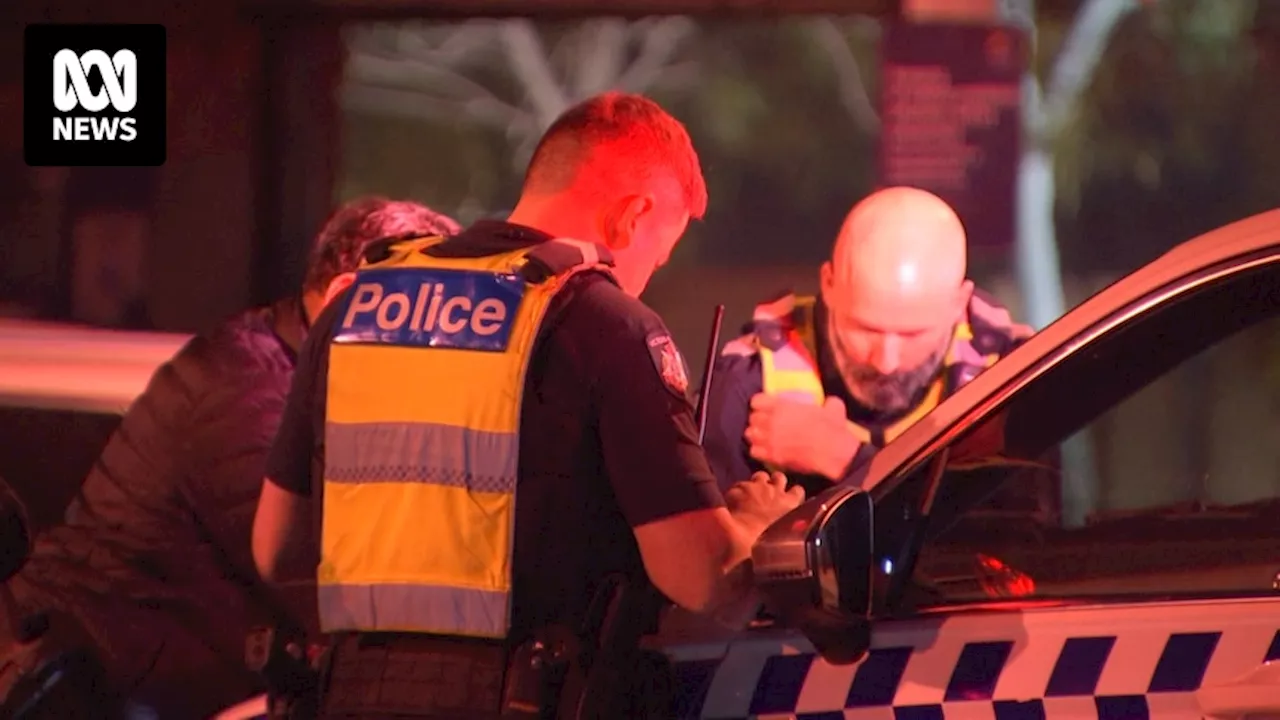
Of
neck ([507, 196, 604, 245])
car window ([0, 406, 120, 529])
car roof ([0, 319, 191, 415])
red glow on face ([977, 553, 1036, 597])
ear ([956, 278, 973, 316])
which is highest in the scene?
neck ([507, 196, 604, 245])

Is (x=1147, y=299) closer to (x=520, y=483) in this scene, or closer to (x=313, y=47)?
(x=520, y=483)

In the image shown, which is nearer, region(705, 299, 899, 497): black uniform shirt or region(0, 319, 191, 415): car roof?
region(705, 299, 899, 497): black uniform shirt

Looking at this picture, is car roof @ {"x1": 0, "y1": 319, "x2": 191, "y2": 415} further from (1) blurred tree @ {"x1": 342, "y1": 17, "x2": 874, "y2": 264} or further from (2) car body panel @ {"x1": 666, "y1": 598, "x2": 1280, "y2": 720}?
(2) car body panel @ {"x1": 666, "y1": 598, "x2": 1280, "y2": 720}

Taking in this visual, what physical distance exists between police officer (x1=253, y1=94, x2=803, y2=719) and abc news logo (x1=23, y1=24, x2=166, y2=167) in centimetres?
287

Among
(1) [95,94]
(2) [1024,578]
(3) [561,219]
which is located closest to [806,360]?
(3) [561,219]

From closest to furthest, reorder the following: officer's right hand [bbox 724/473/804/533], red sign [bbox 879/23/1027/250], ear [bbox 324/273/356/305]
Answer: officer's right hand [bbox 724/473/804/533], ear [bbox 324/273/356/305], red sign [bbox 879/23/1027/250]

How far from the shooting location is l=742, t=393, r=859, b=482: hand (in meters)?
4.40

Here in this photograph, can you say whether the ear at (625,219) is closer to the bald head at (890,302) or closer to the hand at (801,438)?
the hand at (801,438)

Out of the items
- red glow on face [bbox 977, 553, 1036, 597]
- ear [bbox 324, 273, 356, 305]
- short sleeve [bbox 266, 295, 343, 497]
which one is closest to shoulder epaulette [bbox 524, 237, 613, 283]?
short sleeve [bbox 266, 295, 343, 497]

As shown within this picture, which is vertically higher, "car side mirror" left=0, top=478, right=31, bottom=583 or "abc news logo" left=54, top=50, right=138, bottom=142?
"abc news logo" left=54, top=50, right=138, bottom=142

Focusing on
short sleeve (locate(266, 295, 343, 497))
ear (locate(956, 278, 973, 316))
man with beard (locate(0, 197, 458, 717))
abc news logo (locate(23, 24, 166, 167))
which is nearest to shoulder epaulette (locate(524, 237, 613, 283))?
short sleeve (locate(266, 295, 343, 497))

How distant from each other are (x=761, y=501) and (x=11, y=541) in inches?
84.0

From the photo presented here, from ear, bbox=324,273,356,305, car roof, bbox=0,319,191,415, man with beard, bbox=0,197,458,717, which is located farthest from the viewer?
car roof, bbox=0,319,191,415

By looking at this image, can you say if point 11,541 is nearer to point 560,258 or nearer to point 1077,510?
point 560,258
